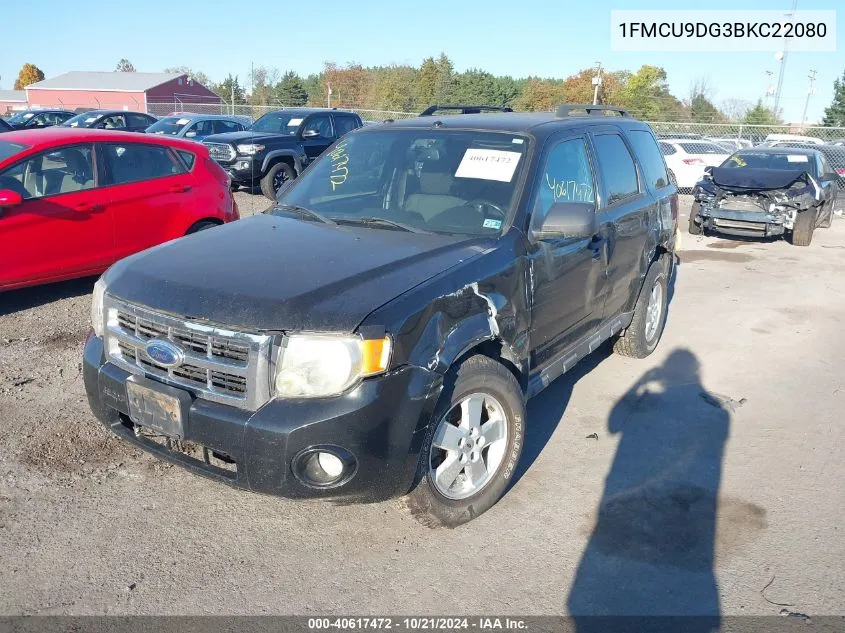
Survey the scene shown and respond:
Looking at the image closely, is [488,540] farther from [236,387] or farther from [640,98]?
[640,98]

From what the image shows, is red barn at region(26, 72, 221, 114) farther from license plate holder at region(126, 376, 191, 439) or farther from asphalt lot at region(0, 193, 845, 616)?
license plate holder at region(126, 376, 191, 439)

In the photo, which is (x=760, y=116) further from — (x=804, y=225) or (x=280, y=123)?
(x=280, y=123)

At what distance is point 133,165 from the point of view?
695 centimetres

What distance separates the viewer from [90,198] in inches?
254

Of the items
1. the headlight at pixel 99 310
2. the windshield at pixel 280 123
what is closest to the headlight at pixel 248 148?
the windshield at pixel 280 123

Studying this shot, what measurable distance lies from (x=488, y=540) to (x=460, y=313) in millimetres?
1106

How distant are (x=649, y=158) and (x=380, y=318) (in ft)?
12.4

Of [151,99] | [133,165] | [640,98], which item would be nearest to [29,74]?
[151,99]

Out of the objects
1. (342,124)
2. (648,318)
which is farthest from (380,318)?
(342,124)

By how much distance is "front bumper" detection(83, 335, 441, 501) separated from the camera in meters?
2.77

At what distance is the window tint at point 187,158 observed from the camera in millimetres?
7410

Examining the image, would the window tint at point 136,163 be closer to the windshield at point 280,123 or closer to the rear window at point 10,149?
the rear window at point 10,149

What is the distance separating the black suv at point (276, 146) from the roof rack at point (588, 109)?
26.8 ft

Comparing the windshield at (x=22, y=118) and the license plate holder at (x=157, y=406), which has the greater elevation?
the windshield at (x=22, y=118)
